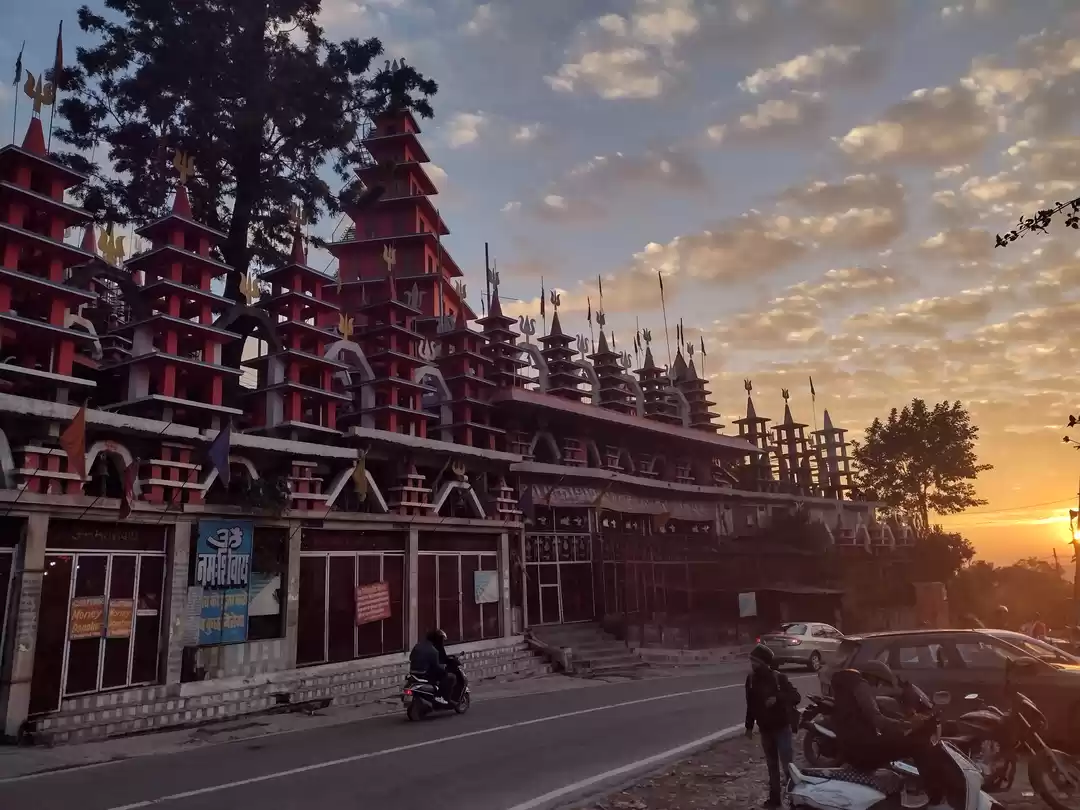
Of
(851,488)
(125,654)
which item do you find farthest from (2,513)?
(851,488)

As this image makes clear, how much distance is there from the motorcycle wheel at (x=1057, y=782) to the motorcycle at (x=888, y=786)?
172cm

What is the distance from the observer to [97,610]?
554 inches

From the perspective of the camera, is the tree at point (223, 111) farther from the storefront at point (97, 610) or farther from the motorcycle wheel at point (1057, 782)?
the motorcycle wheel at point (1057, 782)

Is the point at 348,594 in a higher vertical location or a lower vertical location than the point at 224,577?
lower

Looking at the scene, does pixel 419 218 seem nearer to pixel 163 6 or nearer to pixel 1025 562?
pixel 163 6

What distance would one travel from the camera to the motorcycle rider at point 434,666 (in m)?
14.5

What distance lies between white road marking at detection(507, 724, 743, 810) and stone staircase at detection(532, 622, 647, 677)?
428 inches

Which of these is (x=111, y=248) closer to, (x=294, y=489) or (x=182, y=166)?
(x=182, y=166)

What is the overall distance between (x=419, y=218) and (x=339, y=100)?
11540mm

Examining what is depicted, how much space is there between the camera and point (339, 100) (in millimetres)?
24469

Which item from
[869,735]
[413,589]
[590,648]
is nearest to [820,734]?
[869,735]

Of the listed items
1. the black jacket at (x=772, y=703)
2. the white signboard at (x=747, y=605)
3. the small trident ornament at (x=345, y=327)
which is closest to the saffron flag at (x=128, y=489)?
the small trident ornament at (x=345, y=327)

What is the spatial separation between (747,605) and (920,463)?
28457 millimetres

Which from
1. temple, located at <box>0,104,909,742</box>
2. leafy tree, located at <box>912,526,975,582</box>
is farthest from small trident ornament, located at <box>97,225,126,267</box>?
leafy tree, located at <box>912,526,975,582</box>
